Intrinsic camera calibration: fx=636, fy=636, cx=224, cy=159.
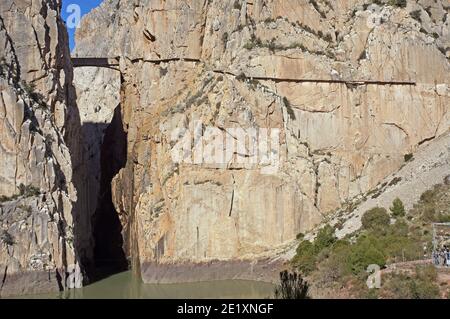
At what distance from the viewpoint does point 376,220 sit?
48.1 meters

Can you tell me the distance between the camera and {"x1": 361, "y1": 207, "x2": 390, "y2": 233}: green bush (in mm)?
47469

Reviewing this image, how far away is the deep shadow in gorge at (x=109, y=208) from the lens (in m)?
69.2

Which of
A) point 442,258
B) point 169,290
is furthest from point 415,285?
point 169,290

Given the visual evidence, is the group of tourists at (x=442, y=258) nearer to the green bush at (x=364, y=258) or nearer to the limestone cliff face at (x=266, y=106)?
the green bush at (x=364, y=258)

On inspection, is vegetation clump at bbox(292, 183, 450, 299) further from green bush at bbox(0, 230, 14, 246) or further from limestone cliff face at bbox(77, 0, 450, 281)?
green bush at bbox(0, 230, 14, 246)

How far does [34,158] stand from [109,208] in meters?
25.2

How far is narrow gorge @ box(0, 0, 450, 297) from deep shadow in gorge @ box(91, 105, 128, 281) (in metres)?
3.82

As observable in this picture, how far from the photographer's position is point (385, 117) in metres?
59.6

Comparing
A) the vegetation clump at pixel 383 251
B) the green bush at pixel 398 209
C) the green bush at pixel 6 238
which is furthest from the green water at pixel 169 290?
the green bush at pixel 398 209

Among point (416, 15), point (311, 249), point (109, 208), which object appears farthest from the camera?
point (109, 208)

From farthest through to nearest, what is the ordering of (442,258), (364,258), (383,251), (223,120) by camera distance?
(223,120), (383,251), (364,258), (442,258)

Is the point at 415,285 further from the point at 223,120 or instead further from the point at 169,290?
the point at 223,120

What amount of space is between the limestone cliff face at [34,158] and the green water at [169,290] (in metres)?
2.20
